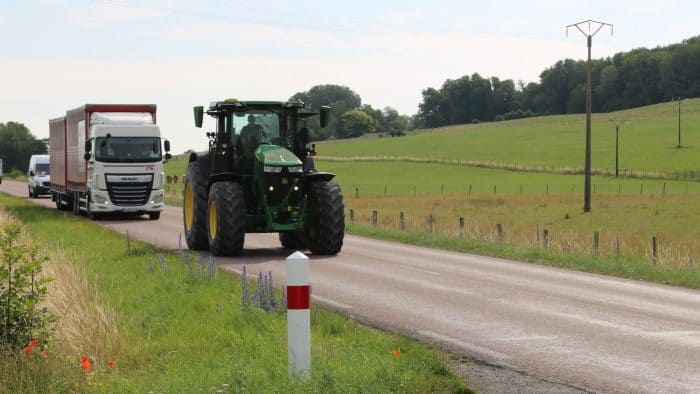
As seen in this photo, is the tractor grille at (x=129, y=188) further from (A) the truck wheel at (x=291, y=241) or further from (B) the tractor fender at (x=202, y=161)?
(A) the truck wheel at (x=291, y=241)

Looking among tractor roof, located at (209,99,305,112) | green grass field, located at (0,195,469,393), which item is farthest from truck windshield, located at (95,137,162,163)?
green grass field, located at (0,195,469,393)

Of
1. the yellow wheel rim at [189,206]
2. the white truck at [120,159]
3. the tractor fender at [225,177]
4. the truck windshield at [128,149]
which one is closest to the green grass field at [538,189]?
the tractor fender at [225,177]

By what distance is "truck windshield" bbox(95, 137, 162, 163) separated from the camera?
3338 centimetres

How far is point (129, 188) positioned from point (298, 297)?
89.5ft

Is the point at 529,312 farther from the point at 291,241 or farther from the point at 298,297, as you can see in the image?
A: the point at 291,241

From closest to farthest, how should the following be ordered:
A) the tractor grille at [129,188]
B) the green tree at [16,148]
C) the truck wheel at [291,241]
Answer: the truck wheel at [291,241], the tractor grille at [129,188], the green tree at [16,148]

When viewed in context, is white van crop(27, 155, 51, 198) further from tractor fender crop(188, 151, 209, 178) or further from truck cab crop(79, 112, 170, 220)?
tractor fender crop(188, 151, 209, 178)

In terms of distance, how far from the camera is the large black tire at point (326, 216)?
21.0 meters

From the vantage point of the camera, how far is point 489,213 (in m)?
56.0

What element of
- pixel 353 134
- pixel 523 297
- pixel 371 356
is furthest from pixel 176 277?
pixel 353 134

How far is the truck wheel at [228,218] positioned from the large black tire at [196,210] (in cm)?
124

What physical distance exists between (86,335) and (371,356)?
9.54 ft

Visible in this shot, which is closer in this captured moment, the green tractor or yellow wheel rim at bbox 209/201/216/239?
the green tractor

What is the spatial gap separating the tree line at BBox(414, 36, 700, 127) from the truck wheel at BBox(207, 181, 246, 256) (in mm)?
152160
